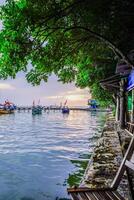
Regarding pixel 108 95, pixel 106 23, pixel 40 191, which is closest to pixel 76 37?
pixel 106 23

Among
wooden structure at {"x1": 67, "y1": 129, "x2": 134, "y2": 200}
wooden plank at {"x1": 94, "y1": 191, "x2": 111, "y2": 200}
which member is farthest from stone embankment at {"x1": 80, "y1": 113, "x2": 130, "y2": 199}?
wooden plank at {"x1": 94, "y1": 191, "x2": 111, "y2": 200}

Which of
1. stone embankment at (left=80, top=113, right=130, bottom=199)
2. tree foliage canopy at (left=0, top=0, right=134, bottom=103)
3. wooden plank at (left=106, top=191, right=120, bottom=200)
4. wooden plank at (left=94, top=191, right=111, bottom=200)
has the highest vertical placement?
tree foliage canopy at (left=0, top=0, right=134, bottom=103)

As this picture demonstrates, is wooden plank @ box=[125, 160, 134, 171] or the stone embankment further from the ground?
wooden plank @ box=[125, 160, 134, 171]

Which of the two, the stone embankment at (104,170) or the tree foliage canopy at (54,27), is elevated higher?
the tree foliage canopy at (54,27)

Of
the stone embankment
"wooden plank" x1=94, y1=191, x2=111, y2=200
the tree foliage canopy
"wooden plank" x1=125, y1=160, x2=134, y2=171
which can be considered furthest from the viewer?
the tree foliage canopy

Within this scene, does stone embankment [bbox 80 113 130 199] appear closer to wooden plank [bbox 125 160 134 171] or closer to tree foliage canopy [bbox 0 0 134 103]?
wooden plank [bbox 125 160 134 171]

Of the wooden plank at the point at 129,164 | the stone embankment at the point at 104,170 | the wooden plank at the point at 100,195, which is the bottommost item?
the stone embankment at the point at 104,170

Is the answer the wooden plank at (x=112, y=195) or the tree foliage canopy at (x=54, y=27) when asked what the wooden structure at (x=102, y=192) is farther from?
the tree foliage canopy at (x=54, y=27)

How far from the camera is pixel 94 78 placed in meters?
31.3

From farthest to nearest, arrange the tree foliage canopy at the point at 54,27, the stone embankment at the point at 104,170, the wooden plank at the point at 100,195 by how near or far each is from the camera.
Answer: the tree foliage canopy at the point at 54,27 → the stone embankment at the point at 104,170 → the wooden plank at the point at 100,195

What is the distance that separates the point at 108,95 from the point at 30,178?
33100 mm

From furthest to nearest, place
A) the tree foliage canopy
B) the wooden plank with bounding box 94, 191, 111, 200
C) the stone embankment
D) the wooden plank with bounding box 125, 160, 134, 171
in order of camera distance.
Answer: the tree foliage canopy
the stone embankment
the wooden plank with bounding box 125, 160, 134, 171
the wooden plank with bounding box 94, 191, 111, 200

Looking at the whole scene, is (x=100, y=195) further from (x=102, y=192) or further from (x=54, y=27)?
(x=54, y=27)

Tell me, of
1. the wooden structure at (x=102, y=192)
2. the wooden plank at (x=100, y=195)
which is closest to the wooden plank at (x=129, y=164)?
the wooden structure at (x=102, y=192)
